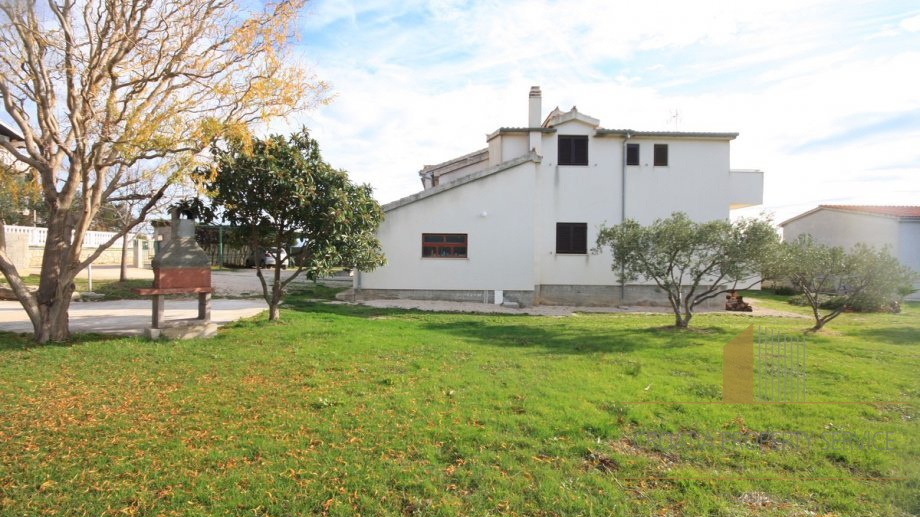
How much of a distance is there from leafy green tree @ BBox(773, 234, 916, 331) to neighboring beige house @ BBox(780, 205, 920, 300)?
316cm

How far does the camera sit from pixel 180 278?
10000 mm

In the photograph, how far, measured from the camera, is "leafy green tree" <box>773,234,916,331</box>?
1204 cm

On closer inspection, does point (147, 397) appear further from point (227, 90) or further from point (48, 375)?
point (227, 90)

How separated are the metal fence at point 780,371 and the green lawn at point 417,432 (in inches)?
9.3

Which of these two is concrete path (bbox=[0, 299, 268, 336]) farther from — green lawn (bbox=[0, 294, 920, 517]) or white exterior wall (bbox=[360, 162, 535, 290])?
white exterior wall (bbox=[360, 162, 535, 290])

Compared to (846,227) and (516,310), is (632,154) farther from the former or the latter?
(846,227)

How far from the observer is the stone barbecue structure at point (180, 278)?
967cm

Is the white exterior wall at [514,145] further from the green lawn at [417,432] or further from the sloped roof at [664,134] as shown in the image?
the green lawn at [417,432]

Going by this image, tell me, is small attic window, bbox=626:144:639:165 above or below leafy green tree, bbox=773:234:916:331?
above

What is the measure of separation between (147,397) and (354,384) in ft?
8.23

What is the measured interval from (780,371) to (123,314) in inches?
559

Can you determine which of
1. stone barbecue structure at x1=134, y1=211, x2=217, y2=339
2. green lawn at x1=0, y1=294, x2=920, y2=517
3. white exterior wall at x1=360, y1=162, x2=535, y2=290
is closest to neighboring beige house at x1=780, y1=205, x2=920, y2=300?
white exterior wall at x1=360, y1=162, x2=535, y2=290

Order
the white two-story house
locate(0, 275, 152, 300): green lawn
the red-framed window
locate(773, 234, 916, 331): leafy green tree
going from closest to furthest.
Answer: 1. locate(773, 234, 916, 331): leafy green tree
2. locate(0, 275, 152, 300): green lawn
3. the red-framed window
4. the white two-story house

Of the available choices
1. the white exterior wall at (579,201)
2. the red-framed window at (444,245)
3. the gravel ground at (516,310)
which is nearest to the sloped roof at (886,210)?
the gravel ground at (516,310)
